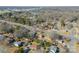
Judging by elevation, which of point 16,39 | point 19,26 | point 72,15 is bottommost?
point 16,39

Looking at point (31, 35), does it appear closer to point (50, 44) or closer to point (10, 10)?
point (50, 44)

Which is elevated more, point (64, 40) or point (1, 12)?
point (1, 12)

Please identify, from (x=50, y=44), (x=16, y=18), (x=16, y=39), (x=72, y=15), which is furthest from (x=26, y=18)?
(x=72, y=15)

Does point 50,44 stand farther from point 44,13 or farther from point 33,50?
point 44,13

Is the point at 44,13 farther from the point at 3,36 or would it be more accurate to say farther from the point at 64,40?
the point at 3,36

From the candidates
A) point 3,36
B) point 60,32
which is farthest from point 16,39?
point 60,32
